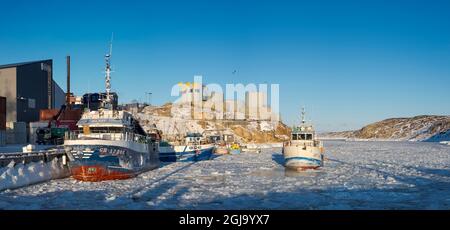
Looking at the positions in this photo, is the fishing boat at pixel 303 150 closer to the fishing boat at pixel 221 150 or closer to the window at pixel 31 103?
the fishing boat at pixel 221 150

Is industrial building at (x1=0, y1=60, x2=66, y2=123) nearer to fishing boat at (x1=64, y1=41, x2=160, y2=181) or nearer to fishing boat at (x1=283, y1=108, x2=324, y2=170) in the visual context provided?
fishing boat at (x1=64, y1=41, x2=160, y2=181)

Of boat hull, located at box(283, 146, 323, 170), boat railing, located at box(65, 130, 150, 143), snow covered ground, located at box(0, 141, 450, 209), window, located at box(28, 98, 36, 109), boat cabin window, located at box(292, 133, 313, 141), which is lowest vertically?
snow covered ground, located at box(0, 141, 450, 209)

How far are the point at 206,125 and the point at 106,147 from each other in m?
106

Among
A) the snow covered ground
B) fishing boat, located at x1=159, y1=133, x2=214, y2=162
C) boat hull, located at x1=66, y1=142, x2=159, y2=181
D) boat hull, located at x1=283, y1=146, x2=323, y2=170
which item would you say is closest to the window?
fishing boat, located at x1=159, y1=133, x2=214, y2=162

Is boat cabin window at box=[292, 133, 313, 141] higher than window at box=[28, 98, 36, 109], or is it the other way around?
window at box=[28, 98, 36, 109]

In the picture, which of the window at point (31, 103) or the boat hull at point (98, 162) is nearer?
the boat hull at point (98, 162)

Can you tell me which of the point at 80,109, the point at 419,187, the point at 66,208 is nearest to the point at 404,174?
the point at 419,187

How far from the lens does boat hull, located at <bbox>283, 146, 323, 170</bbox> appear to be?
4141cm

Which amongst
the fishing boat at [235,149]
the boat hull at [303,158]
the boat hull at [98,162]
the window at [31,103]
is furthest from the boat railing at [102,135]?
the fishing boat at [235,149]

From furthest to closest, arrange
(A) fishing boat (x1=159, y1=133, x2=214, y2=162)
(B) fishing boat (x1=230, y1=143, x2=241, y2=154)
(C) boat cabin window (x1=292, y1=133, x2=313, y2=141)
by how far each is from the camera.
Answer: (B) fishing boat (x1=230, y1=143, x2=241, y2=154) → (A) fishing boat (x1=159, y1=133, x2=214, y2=162) → (C) boat cabin window (x1=292, y1=133, x2=313, y2=141)

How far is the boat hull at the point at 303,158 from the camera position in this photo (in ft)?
136

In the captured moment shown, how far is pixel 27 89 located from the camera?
238 feet

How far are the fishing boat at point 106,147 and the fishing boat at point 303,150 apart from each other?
46.4 ft

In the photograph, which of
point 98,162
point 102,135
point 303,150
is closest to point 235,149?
point 303,150
